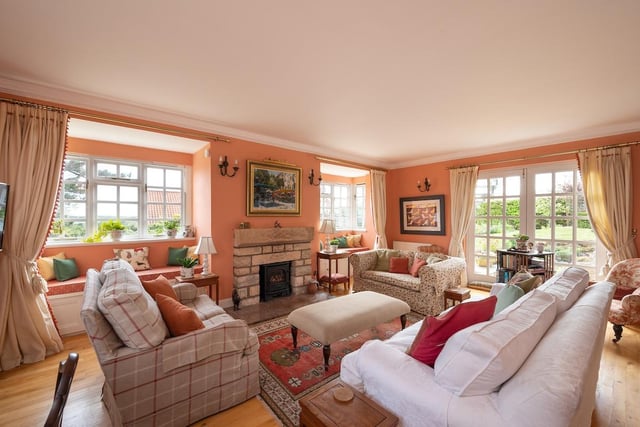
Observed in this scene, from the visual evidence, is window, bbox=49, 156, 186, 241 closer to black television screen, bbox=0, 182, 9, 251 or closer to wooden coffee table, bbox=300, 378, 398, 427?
black television screen, bbox=0, 182, 9, 251

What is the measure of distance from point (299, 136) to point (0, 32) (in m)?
3.06

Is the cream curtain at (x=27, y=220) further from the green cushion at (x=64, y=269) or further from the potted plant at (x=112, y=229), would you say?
the potted plant at (x=112, y=229)

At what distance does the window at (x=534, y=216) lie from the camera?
4.13 m

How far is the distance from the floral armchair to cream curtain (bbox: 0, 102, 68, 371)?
5726mm

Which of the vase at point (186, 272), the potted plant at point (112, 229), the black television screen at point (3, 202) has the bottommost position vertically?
the vase at point (186, 272)

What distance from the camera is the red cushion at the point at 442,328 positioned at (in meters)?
1.34

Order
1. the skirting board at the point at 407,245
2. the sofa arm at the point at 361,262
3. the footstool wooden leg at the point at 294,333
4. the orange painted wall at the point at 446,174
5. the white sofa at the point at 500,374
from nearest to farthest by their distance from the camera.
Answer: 1. the white sofa at the point at 500,374
2. the footstool wooden leg at the point at 294,333
3. the orange painted wall at the point at 446,174
4. the sofa arm at the point at 361,262
5. the skirting board at the point at 407,245

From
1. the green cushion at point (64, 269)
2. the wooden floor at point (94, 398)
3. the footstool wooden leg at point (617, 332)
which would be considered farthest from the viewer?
the green cushion at point (64, 269)

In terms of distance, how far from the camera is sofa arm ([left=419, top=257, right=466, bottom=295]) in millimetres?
3549

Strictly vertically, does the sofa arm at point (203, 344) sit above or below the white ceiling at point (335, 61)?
below


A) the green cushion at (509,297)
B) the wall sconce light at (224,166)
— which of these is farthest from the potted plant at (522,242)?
the wall sconce light at (224,166)

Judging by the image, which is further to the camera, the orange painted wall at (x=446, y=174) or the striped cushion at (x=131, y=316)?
the orange painted wall at (x=446, y=174)

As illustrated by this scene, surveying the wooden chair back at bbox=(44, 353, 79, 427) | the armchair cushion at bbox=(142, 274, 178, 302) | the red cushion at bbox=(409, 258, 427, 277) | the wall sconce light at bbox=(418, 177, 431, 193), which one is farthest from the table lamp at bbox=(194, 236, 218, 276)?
the wall sconce light at bbox=(418, 177, 431, 193)

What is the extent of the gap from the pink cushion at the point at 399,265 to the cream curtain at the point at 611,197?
2.67 m
